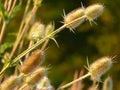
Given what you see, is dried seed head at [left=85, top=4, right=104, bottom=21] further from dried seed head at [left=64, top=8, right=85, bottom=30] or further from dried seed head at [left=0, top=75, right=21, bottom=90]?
dried seed head at [left=0, top=75, right=21, bottom=90]

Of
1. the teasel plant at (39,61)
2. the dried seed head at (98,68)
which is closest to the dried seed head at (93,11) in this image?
the teasel plant at (39,61)

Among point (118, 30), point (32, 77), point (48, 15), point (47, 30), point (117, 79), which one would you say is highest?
point (48, 15)

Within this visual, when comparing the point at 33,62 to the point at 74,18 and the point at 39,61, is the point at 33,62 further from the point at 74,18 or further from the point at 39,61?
the point at 74,18

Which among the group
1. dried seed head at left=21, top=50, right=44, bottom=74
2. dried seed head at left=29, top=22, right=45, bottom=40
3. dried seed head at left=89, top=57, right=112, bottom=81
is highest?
dried seed head at left=29, top=22, right=45, bottom=40

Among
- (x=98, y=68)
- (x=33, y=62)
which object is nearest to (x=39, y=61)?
(x=33, y=62)

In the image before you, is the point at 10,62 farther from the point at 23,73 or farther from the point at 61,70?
the point at 61,70

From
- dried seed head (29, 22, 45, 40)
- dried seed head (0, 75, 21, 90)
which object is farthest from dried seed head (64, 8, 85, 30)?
dried seed head (0, 75, 21, 90)

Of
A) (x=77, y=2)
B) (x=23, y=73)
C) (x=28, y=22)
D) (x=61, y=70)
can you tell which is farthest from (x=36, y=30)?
(x=77, y=2)

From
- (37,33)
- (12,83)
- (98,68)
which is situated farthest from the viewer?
(37,33)
